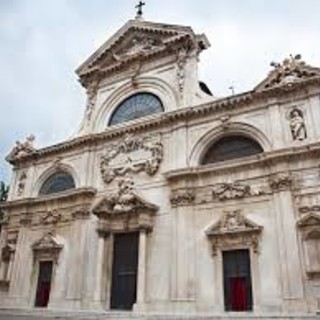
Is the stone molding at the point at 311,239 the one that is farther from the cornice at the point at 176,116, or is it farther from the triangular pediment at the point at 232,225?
the cornice at the point at 176,116

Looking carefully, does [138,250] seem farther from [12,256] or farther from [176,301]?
[12,256]

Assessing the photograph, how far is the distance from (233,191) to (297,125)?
3190 millimetres

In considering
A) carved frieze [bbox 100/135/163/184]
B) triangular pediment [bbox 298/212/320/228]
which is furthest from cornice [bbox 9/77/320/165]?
triangular pediment [bbox 298/212/320/228]

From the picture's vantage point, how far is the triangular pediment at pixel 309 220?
41.0 feet

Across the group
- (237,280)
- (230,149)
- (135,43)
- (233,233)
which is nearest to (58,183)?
(135,43)

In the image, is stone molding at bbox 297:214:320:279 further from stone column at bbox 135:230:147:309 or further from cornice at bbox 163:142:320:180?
stone column at bbox 135:230:147:309

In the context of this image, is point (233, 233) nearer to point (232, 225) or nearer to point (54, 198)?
point (232, 225)

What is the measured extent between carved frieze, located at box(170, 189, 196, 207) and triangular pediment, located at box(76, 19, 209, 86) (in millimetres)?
7003

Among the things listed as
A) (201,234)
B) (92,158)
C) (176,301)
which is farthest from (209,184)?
(92,158)

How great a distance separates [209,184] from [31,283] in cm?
957

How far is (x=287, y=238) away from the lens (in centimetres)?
1280

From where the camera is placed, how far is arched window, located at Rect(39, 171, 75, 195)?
65.2ft

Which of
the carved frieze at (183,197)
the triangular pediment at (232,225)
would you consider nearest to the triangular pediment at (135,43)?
the carved frieze at (183,197)

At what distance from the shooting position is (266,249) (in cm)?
1321
